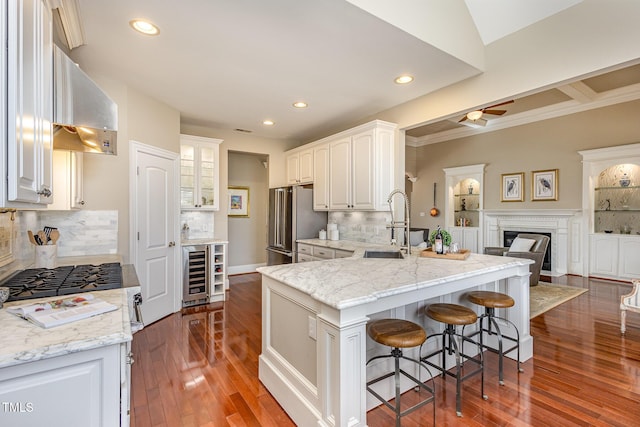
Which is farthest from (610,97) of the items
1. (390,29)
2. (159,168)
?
(159,168)

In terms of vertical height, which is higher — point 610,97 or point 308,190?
point 610,97

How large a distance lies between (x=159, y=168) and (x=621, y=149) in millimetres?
7343

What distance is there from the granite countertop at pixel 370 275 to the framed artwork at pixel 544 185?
456cm

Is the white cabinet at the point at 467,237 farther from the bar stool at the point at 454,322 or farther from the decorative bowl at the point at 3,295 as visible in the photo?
the decorative bowl at the point at 3,295

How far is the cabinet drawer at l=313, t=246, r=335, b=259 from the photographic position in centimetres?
421

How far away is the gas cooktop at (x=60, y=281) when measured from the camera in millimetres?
1555

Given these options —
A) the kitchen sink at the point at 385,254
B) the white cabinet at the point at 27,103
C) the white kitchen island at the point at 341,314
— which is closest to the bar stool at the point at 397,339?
the white kitchen island at the point at 341,314

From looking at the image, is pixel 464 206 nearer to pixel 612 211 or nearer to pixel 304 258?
pixel 612 211

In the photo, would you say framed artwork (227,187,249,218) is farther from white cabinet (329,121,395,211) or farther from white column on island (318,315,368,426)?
white column on island (318,315,368,426)

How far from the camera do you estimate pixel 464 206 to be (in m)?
7.87

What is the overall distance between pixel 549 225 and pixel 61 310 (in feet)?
24.8

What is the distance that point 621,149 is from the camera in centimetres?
525

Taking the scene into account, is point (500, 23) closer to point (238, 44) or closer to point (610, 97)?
point (238, 44)

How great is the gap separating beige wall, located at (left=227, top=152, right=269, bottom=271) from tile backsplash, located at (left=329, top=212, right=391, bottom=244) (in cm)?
187
